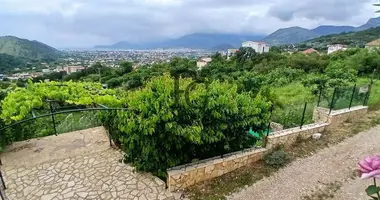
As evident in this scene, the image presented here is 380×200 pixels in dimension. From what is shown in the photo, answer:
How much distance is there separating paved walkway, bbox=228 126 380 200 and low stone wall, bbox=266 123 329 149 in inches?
23.7

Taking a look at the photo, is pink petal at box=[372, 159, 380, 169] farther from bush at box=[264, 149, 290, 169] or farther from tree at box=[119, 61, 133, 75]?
tree at box=[119, 61, 133, 75]

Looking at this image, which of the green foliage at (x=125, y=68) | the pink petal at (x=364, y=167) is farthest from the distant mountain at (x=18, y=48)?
the pink petal at (x=364, y=167)

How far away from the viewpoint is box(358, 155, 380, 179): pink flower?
Answer: 46.5 inches

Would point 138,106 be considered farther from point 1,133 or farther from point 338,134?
point 338,134

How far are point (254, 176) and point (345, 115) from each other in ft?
15.2

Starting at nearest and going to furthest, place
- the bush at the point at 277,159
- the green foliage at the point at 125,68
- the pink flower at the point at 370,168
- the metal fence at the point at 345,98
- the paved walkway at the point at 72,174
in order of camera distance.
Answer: the pink flower at the point at 370,168, the paved walkway at the point at 72,174, the bush at the point at 277,159, the metal fence at the point at 345,98, the green foliage at the point at 125,68

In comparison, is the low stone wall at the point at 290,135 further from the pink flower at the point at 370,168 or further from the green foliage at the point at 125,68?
the green foliage at the point at 125,68

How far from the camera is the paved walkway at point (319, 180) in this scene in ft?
14.0

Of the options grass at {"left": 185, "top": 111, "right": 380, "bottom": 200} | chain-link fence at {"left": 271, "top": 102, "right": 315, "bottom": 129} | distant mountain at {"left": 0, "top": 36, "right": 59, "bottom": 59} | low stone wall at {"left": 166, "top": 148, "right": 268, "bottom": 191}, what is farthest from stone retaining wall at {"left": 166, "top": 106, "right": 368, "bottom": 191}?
distant mountain at {"left": 0, "top": 36, "right": 59, "bottom": 59}

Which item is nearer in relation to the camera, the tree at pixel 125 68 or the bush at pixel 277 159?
the bush at pixel 277 159

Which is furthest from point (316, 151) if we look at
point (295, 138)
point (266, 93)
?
point (266, 93)

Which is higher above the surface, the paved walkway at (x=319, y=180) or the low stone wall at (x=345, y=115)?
the low stone wall at (x=345, y=115)

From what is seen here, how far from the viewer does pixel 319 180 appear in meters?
4.67

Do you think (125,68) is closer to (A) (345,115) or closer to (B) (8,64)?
(B) (8,64)
